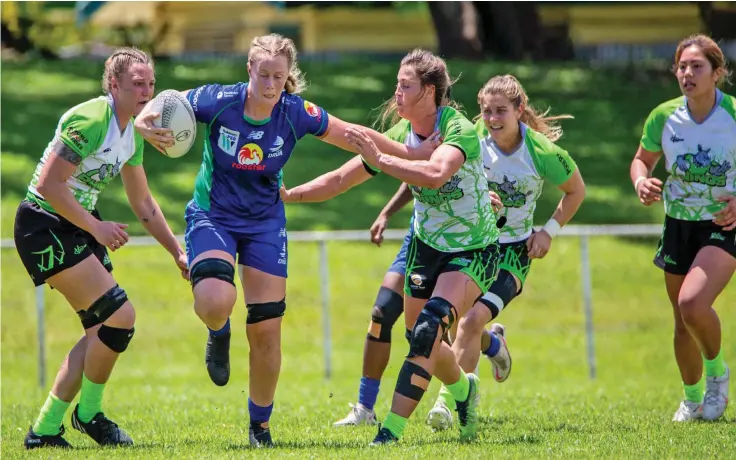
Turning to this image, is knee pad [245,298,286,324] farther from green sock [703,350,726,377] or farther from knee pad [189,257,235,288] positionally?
green sock [703,350,726,377]

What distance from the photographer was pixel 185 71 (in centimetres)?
2273

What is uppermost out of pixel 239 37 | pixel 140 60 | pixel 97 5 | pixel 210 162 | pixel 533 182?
pixel 140 60

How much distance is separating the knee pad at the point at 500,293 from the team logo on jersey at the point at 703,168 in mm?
1397

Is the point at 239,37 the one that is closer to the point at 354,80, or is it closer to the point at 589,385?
the point at 354,80

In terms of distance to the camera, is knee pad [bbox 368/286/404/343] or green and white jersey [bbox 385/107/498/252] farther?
knee pad [bbox 368/286/404/343]

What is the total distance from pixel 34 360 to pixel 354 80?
12.2 m

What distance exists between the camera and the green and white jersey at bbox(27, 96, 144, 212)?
5.91 m

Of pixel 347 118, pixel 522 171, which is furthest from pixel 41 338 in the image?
pixel 347 118

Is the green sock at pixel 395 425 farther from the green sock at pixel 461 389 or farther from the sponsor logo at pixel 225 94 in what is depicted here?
the sponsor logo at pixel 225 94

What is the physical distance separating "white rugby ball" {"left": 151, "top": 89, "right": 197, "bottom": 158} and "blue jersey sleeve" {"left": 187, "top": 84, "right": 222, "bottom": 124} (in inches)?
3.0

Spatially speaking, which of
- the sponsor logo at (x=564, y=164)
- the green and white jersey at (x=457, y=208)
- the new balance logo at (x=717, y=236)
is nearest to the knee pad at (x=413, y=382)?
the green and white jersey at (x=457, y=208)

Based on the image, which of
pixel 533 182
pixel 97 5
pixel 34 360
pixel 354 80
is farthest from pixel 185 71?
pixel 533 182

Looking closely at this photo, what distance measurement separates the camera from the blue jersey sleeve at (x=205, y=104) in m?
6.02

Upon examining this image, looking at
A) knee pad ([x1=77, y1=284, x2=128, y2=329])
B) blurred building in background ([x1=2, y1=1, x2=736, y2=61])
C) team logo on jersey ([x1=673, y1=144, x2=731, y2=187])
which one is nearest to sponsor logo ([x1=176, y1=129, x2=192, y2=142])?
knee pad ([x1=77, y1=284, x2=128, y2=329])
